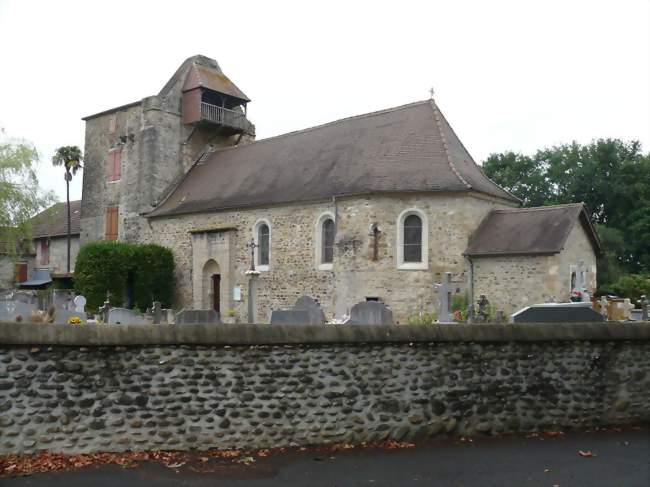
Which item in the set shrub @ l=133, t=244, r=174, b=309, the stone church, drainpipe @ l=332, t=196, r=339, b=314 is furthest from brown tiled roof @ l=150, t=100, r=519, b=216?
shrub @ l=133, t=244, r=174, b=309

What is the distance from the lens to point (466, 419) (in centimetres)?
896

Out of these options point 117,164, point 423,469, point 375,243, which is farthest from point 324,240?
point 423,469

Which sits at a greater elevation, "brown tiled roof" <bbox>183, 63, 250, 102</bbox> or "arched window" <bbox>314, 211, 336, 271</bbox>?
"brown tiled roof" <bbox>183, 63, 250, 102</bbox>

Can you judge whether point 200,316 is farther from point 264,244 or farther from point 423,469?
point 264,244

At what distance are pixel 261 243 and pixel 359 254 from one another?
17.2 ft

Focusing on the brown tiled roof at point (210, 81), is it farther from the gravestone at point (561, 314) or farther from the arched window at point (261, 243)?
the gravestone at point (561, 314)

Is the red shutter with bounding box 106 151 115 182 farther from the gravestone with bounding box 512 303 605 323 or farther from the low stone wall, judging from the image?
the gravestone with bounding box 512 303 605 323

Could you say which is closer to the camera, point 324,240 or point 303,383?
point 303,383

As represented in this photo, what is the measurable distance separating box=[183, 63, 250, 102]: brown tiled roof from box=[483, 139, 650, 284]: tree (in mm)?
22488

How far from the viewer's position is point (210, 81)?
107 ft

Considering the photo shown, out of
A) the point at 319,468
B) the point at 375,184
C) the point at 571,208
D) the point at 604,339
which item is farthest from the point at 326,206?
the point at 319,468

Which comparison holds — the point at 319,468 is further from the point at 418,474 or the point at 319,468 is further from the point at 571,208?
the point at 571,208

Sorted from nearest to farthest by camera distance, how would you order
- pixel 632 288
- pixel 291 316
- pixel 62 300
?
pixel 291 316 < pixel 62 300 < pixel 632 288

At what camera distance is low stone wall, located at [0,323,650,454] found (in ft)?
24.8
